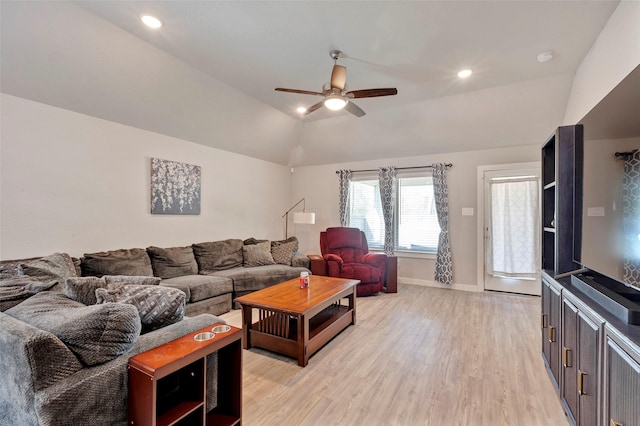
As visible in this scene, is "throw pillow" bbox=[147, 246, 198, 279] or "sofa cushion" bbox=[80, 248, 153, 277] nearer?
"sofa cushion" bbox=[80, 248, 153, 277]

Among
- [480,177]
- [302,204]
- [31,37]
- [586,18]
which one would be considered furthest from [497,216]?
[31,37]

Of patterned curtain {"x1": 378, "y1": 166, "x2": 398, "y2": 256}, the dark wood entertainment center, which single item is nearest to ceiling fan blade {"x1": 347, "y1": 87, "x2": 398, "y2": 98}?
the dark wood entertainment center

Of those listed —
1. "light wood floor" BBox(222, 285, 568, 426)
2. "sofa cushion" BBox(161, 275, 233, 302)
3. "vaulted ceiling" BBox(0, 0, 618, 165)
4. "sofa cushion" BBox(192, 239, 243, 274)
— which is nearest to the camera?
"light wood floor" BBox(222, 285, 568, 426)

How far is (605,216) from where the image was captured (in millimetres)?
1771

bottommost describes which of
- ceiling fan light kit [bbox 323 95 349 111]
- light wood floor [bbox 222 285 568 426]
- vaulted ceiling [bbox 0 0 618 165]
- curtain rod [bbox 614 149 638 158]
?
light wood floor [bbox 222 285 568 426]

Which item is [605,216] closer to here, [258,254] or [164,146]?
[258,254]

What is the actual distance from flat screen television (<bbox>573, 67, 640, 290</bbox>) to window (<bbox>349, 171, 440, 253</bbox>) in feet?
10.8

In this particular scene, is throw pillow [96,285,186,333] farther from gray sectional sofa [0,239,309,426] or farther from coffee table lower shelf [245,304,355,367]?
coffee table lower shelf [245,304,355,367]

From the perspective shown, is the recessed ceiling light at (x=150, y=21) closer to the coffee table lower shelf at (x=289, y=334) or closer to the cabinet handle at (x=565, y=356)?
the coffee table lower shelf at (x=289, y=334)

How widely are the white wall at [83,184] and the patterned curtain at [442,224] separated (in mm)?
3760

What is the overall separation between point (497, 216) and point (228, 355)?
15.7 ft

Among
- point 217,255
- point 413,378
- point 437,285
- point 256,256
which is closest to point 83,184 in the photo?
point 217,255

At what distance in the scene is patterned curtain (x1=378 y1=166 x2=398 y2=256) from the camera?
5574 mm

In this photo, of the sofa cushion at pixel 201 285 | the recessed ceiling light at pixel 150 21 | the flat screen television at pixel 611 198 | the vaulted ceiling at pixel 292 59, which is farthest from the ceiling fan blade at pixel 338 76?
the sofa cushion at pixel 201 285
